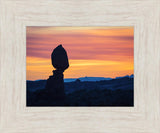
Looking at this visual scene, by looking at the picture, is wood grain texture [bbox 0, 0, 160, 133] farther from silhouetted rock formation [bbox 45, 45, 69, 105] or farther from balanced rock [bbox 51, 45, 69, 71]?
balanced rock [bbox 51, 45, 69, 71]

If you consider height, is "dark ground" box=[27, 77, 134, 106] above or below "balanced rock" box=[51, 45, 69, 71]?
below

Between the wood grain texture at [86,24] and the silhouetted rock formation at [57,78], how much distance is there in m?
0.13

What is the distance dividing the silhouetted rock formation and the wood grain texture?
13 centimetres

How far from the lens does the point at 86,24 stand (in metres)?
4.19

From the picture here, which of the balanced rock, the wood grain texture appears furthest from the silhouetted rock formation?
the wood grain texture

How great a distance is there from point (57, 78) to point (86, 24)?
0.66 metres

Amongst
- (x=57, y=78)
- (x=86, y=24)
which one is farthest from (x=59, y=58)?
(x=86, y=24)

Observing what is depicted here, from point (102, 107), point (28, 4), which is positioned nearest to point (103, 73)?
point (102, 107)

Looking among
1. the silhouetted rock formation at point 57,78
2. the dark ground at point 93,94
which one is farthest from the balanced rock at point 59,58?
the dark ground at point 93,94

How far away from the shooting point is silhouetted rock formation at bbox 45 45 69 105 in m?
4.23

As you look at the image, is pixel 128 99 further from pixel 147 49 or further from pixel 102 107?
pixel 147 49

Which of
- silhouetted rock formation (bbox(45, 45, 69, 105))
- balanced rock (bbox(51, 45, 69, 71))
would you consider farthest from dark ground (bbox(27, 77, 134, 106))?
balanced rock (bbox(51, 45, 69, 71))

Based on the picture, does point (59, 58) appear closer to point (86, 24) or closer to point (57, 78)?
point (57, 78)

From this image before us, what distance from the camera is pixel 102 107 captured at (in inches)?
165
